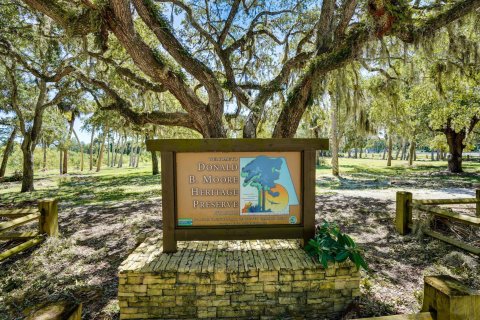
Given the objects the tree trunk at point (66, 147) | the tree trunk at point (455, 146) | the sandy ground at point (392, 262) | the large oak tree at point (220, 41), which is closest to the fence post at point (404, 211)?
the sandy ground at point (392, 262)

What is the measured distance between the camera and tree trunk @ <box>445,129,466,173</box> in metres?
16.3

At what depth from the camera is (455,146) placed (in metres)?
16.5

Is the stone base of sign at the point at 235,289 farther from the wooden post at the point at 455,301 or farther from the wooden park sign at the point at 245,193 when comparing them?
the wooden post at the point at 455,301

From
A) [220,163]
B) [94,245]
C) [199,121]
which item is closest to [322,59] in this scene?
[199,121]

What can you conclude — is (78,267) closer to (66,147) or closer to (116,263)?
(116,263)

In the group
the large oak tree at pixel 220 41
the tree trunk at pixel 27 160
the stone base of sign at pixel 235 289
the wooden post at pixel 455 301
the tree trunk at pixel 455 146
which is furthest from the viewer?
the tree trunk at pixel 455 146

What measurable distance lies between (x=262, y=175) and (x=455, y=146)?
698 inches

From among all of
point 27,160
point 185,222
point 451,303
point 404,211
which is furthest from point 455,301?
point 27,160

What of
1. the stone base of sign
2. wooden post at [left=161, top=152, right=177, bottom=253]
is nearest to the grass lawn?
the stone base of sign

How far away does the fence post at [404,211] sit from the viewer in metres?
5.52

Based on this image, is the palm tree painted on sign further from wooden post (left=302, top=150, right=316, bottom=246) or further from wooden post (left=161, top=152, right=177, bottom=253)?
wooden post (left=161, top=152, right=177, bottom=253)

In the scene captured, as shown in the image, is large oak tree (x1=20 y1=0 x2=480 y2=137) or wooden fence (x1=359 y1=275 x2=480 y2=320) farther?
large oak tree (x1=20 y1=0 x2=480 y2=137)

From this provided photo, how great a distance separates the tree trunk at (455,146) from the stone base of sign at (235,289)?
17.4 m

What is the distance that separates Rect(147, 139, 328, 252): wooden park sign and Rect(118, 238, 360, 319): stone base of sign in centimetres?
48
